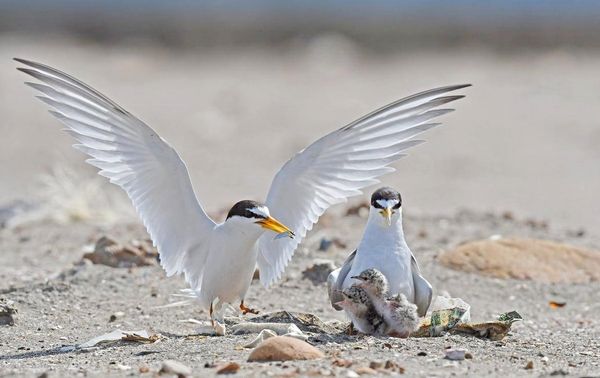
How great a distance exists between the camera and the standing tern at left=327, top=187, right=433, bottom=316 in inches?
238

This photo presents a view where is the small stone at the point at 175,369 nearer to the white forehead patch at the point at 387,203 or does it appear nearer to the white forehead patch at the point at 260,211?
the white forehead patch at the point at 260,211

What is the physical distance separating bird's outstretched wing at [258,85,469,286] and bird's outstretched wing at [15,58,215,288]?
45cm

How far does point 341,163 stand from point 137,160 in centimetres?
114

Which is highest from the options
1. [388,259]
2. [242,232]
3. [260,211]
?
[260,211]

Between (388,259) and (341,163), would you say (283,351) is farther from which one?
(341,163)

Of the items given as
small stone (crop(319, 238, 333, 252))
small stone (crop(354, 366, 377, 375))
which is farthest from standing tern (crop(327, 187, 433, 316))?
small stone (crop(319, 238, 333, 252))

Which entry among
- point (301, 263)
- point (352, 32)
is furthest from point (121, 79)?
point (301, 263)

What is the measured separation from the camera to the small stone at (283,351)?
522 cm

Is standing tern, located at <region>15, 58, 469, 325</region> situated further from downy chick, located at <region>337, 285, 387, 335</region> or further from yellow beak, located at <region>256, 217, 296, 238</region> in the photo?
downy chick, located at <region>337, 285, 387, 335</region>

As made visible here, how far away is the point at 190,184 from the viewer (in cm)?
639

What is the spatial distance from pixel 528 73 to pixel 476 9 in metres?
28.9

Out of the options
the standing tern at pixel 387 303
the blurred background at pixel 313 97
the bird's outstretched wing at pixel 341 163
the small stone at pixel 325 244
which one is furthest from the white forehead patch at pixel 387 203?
the blurred background at pixel 313 97

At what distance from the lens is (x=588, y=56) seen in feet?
95.2

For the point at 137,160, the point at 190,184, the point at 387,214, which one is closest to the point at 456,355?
the point at 387,214
